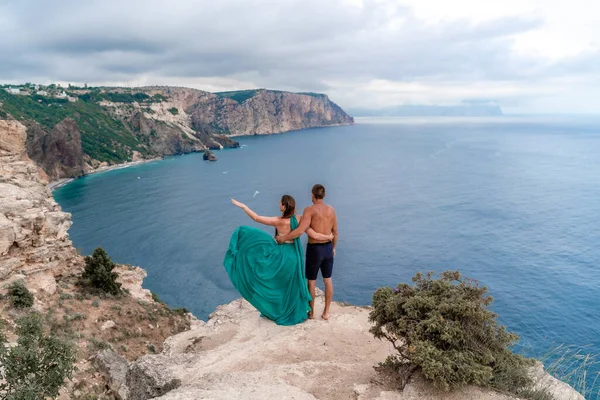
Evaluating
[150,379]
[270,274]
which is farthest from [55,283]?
[270,274]

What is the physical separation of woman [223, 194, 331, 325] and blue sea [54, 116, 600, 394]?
55.6 ft

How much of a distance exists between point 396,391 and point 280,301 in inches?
158

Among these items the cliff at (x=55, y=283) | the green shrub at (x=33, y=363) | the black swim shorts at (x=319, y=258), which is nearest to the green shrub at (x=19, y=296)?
→ the cliff at (x=55, y=283)

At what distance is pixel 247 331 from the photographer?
33.2 feet

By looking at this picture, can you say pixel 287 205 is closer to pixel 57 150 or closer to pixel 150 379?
pixel 150 379

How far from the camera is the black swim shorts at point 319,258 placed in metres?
9.11

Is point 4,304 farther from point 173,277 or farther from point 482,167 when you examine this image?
point 482,167

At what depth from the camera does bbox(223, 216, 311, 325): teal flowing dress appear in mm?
9455

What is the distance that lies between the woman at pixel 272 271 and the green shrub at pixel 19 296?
32.0 feet

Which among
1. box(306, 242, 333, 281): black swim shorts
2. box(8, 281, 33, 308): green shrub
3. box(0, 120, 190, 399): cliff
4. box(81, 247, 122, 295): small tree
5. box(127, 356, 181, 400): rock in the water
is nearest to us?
box(127, 356, 181, 400): rock in the water

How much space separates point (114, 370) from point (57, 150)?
91861 mm

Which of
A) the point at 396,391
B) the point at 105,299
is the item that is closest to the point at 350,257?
the point at 105,299

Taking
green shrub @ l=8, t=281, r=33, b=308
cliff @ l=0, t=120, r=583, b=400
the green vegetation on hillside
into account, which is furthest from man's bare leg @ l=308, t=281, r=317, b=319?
the green vegetation on hillside

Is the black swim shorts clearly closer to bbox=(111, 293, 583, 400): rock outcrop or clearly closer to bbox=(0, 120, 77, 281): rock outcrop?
bbox=(111, 293, 583, 400): rock outcrop
